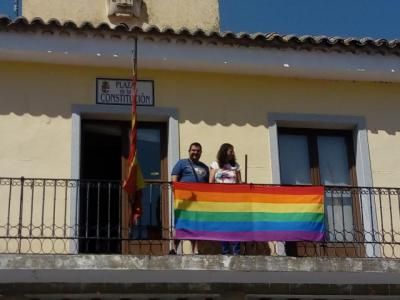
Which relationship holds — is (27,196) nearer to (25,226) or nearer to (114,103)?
(25,226)

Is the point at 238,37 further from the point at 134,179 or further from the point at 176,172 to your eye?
the point at 134,179

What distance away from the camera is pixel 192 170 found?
1207cm

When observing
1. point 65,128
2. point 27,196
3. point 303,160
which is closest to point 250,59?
point 303,160

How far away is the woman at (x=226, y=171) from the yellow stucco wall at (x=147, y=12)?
4.16 m

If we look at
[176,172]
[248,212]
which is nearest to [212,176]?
[176,172]

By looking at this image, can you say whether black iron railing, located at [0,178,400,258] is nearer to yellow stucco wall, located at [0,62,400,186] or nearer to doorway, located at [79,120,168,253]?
doorway, located at [79,120,168,253]

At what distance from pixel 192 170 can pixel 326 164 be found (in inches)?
94.6

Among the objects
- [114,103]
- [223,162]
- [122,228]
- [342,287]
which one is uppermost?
[114,103]

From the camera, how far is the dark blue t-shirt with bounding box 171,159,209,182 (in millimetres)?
12031

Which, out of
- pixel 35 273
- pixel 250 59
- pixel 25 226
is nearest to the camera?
pixel 35 273

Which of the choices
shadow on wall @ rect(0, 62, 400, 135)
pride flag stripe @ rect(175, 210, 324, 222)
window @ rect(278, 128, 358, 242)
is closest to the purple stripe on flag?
pride flag stripe @ rect(175, 210, 324, 222)

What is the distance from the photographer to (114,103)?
12781 mm

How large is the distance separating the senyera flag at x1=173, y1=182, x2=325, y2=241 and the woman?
316mm

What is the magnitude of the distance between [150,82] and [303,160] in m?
2.51
